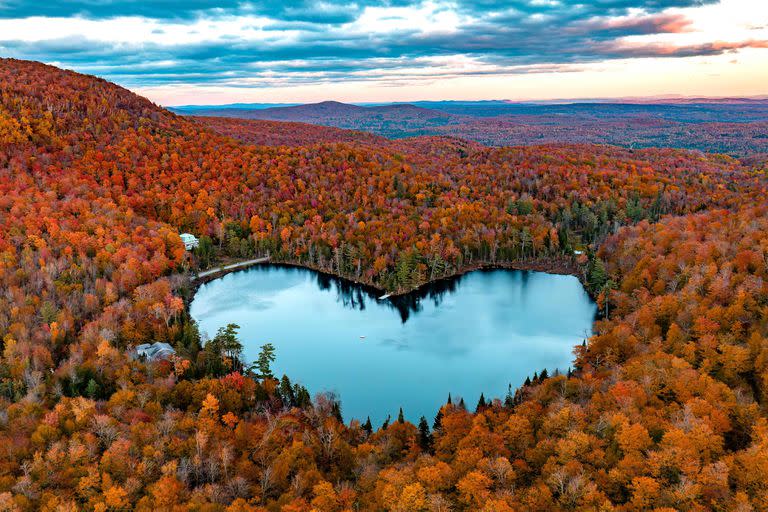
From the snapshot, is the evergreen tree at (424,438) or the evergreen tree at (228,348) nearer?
the evergreen tree at (424,438)

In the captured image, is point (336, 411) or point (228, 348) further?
point (228, 348)

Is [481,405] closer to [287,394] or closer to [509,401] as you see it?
[509,401]

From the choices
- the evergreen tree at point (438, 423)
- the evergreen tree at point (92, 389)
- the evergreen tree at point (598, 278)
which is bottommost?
the evergreen tree at point (438, 423)

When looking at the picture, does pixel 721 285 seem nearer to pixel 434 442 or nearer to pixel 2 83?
pixel 434 442

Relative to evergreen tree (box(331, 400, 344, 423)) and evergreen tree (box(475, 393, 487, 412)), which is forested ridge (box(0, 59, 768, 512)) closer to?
evergreen tree (box(475, 393, 487, 412))

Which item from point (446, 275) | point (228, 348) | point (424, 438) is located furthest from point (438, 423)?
point (446, 275)

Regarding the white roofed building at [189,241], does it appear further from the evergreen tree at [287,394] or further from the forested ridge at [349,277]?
the evergreen tree at [287,394]

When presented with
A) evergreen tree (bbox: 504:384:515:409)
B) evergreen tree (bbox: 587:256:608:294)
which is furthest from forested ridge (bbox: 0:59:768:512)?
evergreen tree (bbox: 504:384:515:409)

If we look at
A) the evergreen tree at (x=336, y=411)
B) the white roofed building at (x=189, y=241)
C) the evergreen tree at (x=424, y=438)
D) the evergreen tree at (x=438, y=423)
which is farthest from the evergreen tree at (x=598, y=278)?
the white roofed building at (x=189, y=241)

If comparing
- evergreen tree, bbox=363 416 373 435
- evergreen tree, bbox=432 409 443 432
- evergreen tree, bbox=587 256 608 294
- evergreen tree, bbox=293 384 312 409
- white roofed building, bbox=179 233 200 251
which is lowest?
evergreen tree, bbox=363 416 373 435
